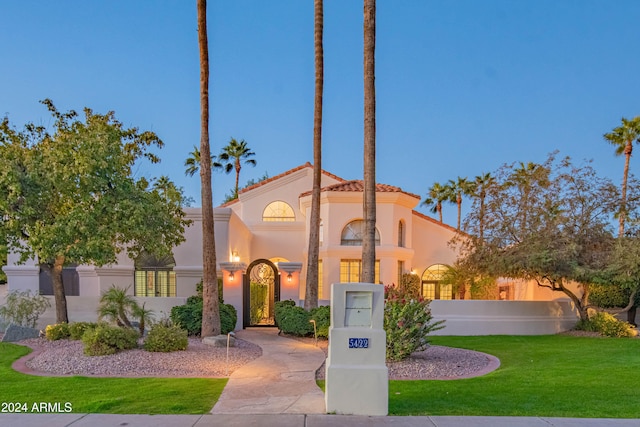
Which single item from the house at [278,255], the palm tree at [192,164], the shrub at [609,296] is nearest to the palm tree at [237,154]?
the palm tree at [192,164]

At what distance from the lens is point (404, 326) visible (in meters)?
10.6

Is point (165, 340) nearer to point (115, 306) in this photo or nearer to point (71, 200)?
point (115, 306)

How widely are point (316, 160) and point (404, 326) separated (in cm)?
761

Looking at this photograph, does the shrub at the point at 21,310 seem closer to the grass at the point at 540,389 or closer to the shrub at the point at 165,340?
the shrub at the point at 165,340

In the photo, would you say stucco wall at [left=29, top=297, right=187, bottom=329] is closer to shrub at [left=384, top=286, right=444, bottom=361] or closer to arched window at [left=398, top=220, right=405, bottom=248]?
shrub at [left=384, top=286, right=444, bottom=361]

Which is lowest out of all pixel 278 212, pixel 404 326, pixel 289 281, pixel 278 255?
pixel 404 326

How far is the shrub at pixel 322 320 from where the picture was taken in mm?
14047

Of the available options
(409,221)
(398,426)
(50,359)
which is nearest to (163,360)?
(50,359)

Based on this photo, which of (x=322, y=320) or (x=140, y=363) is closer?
(x=140, y=363)

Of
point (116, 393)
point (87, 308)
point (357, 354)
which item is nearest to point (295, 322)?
point (116, 393)

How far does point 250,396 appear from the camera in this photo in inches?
292

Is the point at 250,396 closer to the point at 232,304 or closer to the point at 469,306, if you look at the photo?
the point at 232,304

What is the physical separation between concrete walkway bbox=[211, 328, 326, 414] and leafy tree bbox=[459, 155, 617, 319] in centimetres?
894

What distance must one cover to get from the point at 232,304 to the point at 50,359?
21.1 ft
